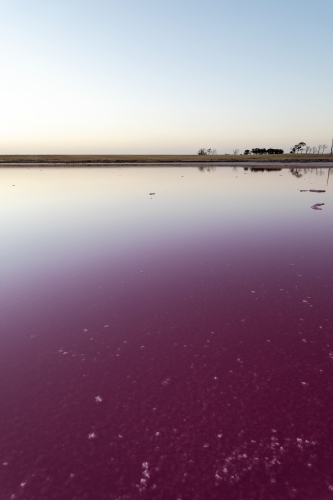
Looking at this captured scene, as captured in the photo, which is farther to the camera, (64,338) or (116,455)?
(64,338)

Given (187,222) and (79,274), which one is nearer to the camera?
(79,274)

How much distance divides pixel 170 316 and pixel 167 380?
2655 mm

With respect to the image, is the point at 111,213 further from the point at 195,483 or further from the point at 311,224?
the point at 195,483

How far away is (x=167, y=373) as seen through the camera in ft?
22.0

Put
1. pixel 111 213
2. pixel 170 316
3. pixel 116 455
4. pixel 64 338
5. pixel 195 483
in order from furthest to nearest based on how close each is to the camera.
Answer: pixel 111 213
pixel 170 316
pixel 64 338
pixel 116 455
pixel 195 483

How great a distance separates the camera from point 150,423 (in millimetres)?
5453

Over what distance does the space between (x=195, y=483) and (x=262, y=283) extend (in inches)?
306

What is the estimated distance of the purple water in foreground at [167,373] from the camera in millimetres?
4613

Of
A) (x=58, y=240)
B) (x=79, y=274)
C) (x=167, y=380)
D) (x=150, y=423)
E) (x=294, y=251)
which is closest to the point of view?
(x=150, y=423)

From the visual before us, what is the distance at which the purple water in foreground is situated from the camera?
461 cm

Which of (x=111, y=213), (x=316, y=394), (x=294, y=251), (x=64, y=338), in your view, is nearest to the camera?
(x=316, y=394)

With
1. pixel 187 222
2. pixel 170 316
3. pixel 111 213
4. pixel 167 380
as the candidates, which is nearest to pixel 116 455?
pixel 167 380

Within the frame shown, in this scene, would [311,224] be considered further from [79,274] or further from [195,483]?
[195,483]

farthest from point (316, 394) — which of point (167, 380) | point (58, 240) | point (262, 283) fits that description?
point (58, 240)
